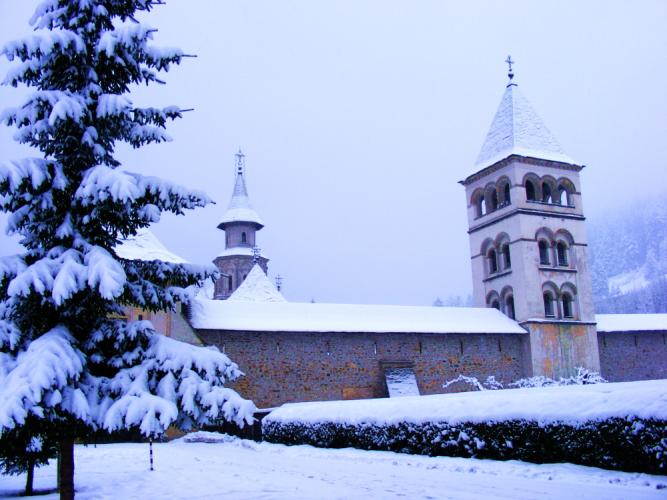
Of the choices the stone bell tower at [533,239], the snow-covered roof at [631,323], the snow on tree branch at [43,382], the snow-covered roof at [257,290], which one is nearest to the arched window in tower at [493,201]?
the stone bell tower at [533,239]

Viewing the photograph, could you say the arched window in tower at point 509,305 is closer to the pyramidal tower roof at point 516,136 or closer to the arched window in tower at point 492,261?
the arched window in tower at point 492,261

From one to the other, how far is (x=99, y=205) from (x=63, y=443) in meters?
2.73

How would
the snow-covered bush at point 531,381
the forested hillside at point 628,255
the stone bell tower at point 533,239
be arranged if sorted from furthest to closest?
1. the forested hillside at point 628,255
2. the stone bell tower at point 533,239
3. the snow-covered bush at point 531,381

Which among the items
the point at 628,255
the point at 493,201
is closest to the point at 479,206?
the point at 493,201

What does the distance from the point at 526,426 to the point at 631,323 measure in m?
24.3

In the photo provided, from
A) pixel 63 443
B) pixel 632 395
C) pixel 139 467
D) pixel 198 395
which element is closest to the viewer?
pixel 198 395

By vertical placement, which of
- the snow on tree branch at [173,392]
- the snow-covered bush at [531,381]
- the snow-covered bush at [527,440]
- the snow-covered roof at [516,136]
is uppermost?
the snow-covered roof at [516,136]

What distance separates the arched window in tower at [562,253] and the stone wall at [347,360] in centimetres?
546

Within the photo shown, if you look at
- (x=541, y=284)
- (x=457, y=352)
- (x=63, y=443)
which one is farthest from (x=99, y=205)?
(x=541, y=284)

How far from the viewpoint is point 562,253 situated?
32.6m

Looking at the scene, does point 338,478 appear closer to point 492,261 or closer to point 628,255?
point 492,261

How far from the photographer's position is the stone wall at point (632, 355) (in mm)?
31562

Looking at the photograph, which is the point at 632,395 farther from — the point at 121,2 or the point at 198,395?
the point at 121,2

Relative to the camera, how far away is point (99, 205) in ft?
24.6
